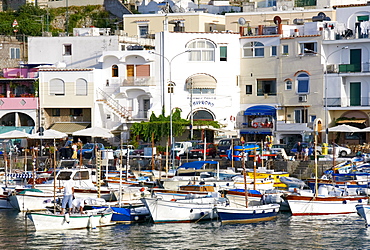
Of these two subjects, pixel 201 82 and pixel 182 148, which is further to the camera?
pixel 201 82

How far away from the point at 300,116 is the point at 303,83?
9.64ft

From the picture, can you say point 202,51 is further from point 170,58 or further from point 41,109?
point 41,109

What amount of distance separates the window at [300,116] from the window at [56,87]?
21209mm

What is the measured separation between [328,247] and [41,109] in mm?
44045

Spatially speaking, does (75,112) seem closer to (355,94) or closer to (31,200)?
(355,94)

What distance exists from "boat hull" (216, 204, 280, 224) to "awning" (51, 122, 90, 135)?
34084 mm

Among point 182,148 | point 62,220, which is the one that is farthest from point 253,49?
point 62,220

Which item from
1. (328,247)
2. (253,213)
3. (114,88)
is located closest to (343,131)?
(114,88)

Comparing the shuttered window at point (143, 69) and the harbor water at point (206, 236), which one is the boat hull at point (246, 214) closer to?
the harbor water at point (206, 236)

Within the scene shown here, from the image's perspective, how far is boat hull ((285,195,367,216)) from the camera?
47.8 m

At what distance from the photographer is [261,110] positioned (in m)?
77.8

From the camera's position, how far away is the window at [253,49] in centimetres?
7888

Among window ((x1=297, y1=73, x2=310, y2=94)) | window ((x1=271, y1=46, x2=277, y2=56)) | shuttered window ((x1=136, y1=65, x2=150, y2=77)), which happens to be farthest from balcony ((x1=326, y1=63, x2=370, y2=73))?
shuttered window ((x1=136, y1=65, x2=150, y2=77))

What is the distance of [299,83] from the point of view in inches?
3049
